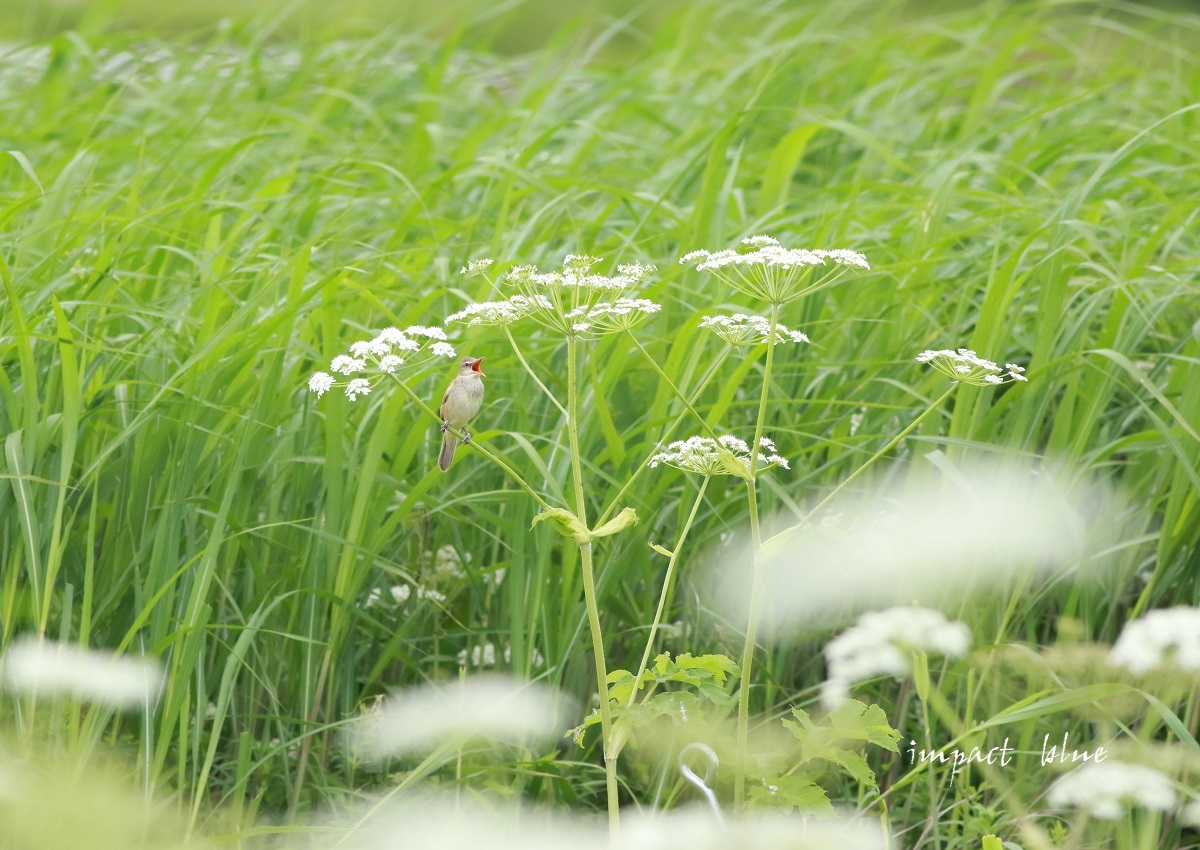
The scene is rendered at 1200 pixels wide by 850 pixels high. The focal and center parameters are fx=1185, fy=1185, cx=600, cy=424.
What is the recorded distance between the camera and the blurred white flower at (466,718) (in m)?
2.03

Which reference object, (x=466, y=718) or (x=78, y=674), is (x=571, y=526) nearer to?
(x=466, y=718)

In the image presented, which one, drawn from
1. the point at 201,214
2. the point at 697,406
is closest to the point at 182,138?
the point at 201,214

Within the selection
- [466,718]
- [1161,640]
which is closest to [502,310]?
[466,718]

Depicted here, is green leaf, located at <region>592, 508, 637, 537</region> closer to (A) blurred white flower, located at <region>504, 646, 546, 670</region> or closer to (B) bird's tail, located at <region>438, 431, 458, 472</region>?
(B) bird's tail, located at <region>438, 431, 458, 472</region>

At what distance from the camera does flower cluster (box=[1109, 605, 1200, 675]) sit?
160cm

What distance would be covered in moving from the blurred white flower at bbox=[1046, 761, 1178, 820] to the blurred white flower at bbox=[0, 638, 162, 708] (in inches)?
59.4

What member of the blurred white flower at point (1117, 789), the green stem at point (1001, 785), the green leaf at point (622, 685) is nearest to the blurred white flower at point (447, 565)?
the green leaf at point (622, 685)

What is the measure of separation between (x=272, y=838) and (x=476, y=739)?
1.29ft

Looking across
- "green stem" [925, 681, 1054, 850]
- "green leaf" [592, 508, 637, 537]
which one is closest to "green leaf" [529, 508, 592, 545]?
"green leaf" [592, 508, 637, 537]

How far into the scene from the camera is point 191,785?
7.08 ft

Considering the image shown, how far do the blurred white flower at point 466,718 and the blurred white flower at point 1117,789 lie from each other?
0.88 metres

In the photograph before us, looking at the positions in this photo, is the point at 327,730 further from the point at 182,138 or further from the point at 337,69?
the point at 337,69

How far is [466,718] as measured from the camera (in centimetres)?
203

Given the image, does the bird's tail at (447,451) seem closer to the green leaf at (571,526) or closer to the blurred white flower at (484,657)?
the green leaf at (571,526)
